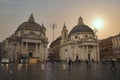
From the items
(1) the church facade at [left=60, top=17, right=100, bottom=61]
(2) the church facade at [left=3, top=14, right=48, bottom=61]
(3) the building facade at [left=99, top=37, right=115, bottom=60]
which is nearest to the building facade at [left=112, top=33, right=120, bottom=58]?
(3) the building facade at [left=99, top=37, right=115, bottom=60]

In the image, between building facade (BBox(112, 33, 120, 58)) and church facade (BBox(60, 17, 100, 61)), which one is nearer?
church facade (BBox(60, 17, 100, 61))

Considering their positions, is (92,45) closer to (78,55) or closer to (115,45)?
(78,55)

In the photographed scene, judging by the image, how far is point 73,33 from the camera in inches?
3278

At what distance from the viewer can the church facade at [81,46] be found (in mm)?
74562

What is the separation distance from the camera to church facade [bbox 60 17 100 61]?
7456 cm

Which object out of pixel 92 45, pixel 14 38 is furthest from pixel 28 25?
pixel 92 45

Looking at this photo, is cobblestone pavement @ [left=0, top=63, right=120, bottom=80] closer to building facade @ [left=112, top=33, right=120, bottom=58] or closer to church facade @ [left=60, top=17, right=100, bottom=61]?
church facade @ [left=60, top=17, right=100, bottom=61]

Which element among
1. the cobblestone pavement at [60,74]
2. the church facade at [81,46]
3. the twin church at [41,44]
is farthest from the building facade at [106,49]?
the cobblestone pavement at [60,74]

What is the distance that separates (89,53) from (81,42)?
23.9 ft

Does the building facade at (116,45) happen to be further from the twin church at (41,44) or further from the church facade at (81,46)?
the twin church at (41,44)

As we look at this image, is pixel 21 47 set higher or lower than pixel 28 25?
lower

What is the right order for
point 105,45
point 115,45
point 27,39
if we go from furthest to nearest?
point 105,45 → point 115,45 → point 27,39

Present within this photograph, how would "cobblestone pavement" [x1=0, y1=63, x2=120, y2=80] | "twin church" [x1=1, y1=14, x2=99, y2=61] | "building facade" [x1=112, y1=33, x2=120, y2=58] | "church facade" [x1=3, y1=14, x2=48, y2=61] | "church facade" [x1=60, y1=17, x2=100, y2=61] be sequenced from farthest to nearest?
"building facade" [x1=112, y1=33, x2=120, y2=58]
"church facade" [x1=60, y1=17, x2=100, y2=61]
"twin church" [x1=1, y1=14, x2=99, y2=61]
"church facade" [x1=3, y1=14, x2=48, y2=61]
"cobblestone pavement" [x1=0, y1=63, x2=120, y2=80]

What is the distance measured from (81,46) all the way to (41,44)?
19.4 metres
